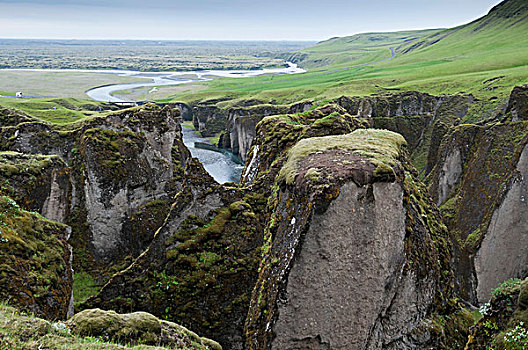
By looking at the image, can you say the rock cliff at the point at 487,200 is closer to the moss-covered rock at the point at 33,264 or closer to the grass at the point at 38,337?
the grass at the point at 38,337

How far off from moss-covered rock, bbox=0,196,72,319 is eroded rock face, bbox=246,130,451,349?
7.67m

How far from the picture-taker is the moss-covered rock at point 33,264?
1281cm

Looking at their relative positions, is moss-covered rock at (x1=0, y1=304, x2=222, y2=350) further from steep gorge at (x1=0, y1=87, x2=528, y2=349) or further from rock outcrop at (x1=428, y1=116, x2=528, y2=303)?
rock outcrop at (x1=428, y1=116, x2=528, y2=303)

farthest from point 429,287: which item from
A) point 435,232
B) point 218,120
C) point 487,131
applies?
point 218,120

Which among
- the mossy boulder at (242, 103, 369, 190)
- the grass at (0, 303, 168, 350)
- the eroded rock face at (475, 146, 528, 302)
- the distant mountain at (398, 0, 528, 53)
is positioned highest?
the distant mountain at (398, 0, 528, 53)

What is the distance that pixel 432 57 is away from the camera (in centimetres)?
16650

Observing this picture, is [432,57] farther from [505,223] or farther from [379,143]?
[379,143]

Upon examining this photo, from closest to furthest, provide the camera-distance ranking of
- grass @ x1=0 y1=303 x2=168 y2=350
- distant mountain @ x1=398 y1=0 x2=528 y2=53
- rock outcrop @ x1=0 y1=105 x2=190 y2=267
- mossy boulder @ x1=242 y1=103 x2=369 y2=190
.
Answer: grass @ x1=0 y1=303 x2=168 y2=350 → mossy boulder @ x1=242 y1=103 x2=369 y2=190 → rock outcrop @ x1=0 y1=105 x2=190 y2=267 → distant mountain @ x1=398 y1=0 x2=528 y2=53

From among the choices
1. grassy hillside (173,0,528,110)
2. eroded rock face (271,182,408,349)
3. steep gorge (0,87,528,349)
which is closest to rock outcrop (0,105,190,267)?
steep gorge (0,87,528,349)

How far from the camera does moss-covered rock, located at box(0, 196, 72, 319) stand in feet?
42.0

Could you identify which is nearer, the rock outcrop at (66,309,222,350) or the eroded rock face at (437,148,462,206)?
the rock outcrop at (66,309,222,350)

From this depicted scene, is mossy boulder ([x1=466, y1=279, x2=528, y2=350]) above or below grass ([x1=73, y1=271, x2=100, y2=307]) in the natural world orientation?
above

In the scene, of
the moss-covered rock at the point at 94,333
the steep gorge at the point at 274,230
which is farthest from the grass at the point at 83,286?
the moss-covered rock at the point at 94,333

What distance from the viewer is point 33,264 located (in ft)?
46.7
